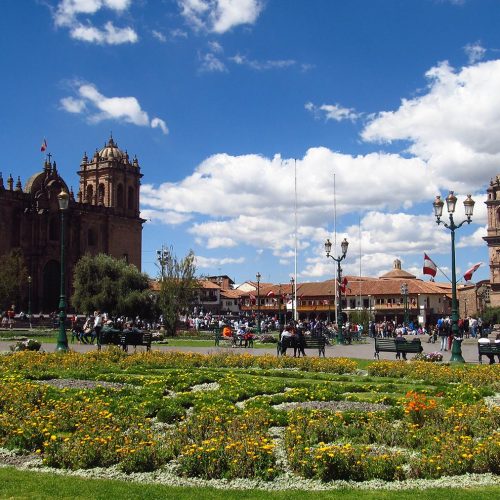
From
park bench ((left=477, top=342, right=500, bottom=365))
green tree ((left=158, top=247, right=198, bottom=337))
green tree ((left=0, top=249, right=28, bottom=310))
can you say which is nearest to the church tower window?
green tree ((left=0, top=249, right=28, bottom=310))

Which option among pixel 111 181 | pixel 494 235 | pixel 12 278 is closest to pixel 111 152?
pixel 111 181

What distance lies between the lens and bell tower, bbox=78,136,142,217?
277ft

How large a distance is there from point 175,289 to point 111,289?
14.2 metres

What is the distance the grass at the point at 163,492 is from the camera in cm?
693

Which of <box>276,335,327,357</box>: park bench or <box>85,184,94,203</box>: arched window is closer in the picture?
<box>276,335,327,357</box>: park bench

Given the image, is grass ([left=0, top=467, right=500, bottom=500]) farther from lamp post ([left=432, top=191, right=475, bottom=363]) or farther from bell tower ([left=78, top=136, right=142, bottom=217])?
bell tower ([left=78, top=136, right=142, bottom=217])

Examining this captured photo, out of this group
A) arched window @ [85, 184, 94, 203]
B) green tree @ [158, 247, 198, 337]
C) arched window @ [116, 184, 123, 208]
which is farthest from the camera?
arched window @ [85, 184, 94, 203]

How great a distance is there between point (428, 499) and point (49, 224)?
2901 inches

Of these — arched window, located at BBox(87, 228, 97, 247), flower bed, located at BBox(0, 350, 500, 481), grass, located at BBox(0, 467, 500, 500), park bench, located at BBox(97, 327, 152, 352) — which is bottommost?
grass, located at BBox(0, 467, 500, 500)

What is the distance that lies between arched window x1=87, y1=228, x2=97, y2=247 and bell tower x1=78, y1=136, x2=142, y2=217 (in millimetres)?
3745

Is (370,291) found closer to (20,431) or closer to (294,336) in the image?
(294,336)

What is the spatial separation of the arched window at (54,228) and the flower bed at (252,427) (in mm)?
62698

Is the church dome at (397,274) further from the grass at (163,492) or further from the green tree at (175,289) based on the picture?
the grass at (163,492)

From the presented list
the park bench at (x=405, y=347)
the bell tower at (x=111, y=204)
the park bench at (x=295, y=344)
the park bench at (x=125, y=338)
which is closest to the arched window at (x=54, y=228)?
the bell tower at (x=111, y=204)
